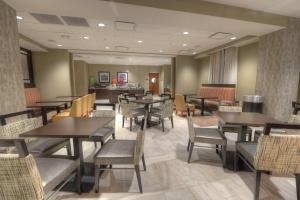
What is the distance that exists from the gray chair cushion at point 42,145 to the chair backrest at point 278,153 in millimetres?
2346

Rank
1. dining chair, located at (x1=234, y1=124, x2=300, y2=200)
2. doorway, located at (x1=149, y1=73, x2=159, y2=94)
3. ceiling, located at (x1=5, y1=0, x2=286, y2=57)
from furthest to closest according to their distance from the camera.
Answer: doorway, located at (x1=149, y1=73, x2=159, y2=94) < ceiling, located at (x1=5, y1=0, x2=286, y2=57) < dining chair, located at (x1=234, y1=124, x2=300, y2=200)

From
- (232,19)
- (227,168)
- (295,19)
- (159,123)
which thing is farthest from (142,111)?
(295,19)

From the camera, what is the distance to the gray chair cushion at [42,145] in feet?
6.33

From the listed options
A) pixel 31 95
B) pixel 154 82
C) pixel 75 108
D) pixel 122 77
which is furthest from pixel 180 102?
pixel 154 82

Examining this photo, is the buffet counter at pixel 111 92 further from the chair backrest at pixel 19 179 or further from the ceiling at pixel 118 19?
the chair backrest at pixel 19 179

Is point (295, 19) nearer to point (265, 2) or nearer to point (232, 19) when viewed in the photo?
point (265, 2)

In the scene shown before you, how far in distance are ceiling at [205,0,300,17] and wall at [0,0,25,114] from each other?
11.5ft

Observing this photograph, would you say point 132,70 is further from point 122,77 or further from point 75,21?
point 75,21

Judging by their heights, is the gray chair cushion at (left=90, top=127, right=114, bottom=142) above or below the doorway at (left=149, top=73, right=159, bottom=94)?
below

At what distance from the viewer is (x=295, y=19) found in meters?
3.67

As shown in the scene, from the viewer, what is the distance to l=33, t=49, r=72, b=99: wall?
6484 mm

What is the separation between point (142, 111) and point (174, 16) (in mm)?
2502

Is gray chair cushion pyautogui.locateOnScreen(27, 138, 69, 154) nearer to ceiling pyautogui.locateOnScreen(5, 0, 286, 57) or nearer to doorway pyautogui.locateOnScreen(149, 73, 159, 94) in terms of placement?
ceiling pyautogui.locateOnScreen(5, 0, 286, 57)

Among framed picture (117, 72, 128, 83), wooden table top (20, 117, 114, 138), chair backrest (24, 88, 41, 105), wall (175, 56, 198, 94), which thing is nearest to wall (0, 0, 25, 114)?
wooden table top (20, 117, 114, 138)
